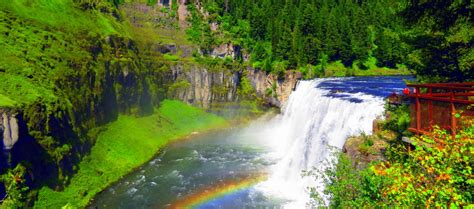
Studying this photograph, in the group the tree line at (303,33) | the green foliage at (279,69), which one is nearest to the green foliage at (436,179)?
the tree line at (303,33)

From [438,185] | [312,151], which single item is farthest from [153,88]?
[438,185]

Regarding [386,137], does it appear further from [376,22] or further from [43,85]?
[376,22]

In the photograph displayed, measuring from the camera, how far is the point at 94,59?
1859 inches

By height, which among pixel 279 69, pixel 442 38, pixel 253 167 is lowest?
pixel 253 167

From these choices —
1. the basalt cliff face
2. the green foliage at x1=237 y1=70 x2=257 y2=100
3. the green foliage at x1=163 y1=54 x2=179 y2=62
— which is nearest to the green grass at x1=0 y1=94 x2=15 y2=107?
the basalt cliff face

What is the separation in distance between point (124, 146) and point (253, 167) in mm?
17915

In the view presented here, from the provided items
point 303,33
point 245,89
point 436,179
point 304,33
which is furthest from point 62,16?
point 304,33

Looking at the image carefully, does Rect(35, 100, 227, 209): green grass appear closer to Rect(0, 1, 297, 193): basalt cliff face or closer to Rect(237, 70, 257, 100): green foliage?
Rect(0, 1, 297, 193): basalt cliff face

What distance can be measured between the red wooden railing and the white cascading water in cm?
988

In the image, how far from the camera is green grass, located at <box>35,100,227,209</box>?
32.2m

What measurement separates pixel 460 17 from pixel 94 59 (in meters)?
43.9

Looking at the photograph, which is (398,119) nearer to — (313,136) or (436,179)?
(436,179)

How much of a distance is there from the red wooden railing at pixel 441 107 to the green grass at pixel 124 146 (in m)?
29.5

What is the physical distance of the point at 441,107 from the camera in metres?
15.2
